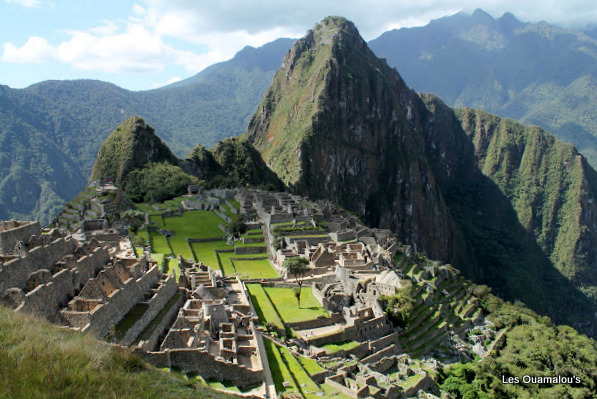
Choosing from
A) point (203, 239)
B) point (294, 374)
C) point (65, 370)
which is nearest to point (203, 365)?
point (294, 374)

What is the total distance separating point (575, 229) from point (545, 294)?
55.1 metres

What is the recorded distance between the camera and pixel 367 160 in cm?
17350

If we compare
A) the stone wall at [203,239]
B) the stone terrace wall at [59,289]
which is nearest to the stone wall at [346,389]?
the stone terrace wall at [59,289]

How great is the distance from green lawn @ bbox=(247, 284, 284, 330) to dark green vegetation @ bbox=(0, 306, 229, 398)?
52.0 feet

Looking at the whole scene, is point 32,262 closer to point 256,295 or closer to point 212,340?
point 212,340

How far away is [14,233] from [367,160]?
158126mm

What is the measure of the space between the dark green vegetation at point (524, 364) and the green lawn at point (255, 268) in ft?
46.3

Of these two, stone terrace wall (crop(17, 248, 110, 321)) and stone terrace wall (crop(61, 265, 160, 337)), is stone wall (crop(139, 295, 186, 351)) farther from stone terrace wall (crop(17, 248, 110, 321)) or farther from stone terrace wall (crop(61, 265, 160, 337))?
stone terrace wall (crop(17, 248, 110, 321))

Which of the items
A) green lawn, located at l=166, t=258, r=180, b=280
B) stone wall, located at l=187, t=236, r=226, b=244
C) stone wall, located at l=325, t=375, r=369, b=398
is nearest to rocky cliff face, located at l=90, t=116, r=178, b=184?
stone wall, located at l=187, t=236, r=226, b=244

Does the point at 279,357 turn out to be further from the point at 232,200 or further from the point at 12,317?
the point at 232,200

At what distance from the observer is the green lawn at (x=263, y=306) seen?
1049 inches

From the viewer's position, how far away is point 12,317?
10.5m

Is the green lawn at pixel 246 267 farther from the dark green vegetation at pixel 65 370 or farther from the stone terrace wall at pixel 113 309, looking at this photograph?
the dark green vegetation at pixel 65 370

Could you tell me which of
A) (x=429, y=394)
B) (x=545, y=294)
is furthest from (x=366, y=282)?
(x=545, y=294)
